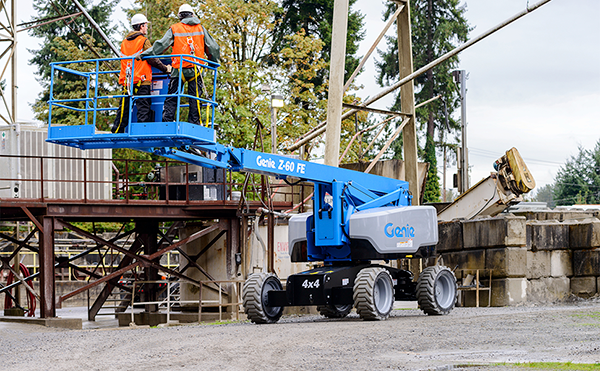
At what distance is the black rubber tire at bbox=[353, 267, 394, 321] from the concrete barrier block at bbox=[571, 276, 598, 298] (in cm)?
805

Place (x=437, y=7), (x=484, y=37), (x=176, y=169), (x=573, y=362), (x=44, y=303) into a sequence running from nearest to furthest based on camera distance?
(x=573, y=362) < (x=484, y=37) < (x=44, y=303) < (x=176, y=169) < (x=437, y=7)

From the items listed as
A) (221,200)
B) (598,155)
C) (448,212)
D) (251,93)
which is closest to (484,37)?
(448,212)

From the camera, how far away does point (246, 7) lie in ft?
124

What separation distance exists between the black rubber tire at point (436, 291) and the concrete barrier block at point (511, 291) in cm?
364

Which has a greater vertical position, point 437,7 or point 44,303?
point 437,7

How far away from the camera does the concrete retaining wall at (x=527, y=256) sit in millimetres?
20578

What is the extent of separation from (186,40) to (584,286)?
13.5 meters

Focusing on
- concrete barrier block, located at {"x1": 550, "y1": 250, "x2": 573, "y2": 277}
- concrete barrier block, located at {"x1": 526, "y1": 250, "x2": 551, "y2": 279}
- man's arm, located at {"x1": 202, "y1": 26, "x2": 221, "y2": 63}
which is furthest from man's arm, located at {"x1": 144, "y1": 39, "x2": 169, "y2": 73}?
concrete barrier block, located at {"x1": 550, "y1": 250, "x2": 573, "y2": 277}

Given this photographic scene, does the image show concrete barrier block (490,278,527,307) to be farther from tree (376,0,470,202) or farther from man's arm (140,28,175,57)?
tree (376,0,470,202)

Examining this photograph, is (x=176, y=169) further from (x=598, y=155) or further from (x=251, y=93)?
(x=598, y=155)

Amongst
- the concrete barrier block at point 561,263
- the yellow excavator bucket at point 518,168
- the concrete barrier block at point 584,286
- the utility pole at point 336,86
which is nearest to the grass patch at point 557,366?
the utility pole at point 336,86

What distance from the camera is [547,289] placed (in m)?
21.3

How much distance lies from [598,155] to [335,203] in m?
66.3

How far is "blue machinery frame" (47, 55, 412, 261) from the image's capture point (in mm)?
12773
